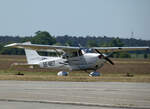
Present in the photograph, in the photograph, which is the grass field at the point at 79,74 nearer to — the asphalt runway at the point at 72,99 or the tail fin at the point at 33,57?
the tail fin at the point at 33,57

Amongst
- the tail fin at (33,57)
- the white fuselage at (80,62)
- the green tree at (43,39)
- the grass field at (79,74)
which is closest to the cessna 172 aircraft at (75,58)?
the white fuselage at (80,62)

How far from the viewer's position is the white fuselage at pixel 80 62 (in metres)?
35.2

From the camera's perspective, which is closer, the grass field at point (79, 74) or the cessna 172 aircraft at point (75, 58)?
the grass field at point (79, 74)

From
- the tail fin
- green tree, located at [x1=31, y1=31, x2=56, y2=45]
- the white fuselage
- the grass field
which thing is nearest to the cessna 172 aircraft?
the white fuselage

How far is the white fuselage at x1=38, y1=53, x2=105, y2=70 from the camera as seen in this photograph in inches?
1385

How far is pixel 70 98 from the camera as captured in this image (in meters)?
14.8

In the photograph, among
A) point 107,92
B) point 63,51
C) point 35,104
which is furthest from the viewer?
point 63,51

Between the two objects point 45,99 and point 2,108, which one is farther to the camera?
point 45,99

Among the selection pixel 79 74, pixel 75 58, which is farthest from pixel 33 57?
pixel 79 74

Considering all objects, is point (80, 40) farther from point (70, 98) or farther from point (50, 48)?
point (70, 98)

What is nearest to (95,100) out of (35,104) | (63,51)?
(35,104)

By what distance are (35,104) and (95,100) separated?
219 centimetres

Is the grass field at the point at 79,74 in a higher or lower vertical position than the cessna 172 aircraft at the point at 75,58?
lower

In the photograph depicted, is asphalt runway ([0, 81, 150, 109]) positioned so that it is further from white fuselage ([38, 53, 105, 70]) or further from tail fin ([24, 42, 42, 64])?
tail fin ([24, 42, 42, 64])
